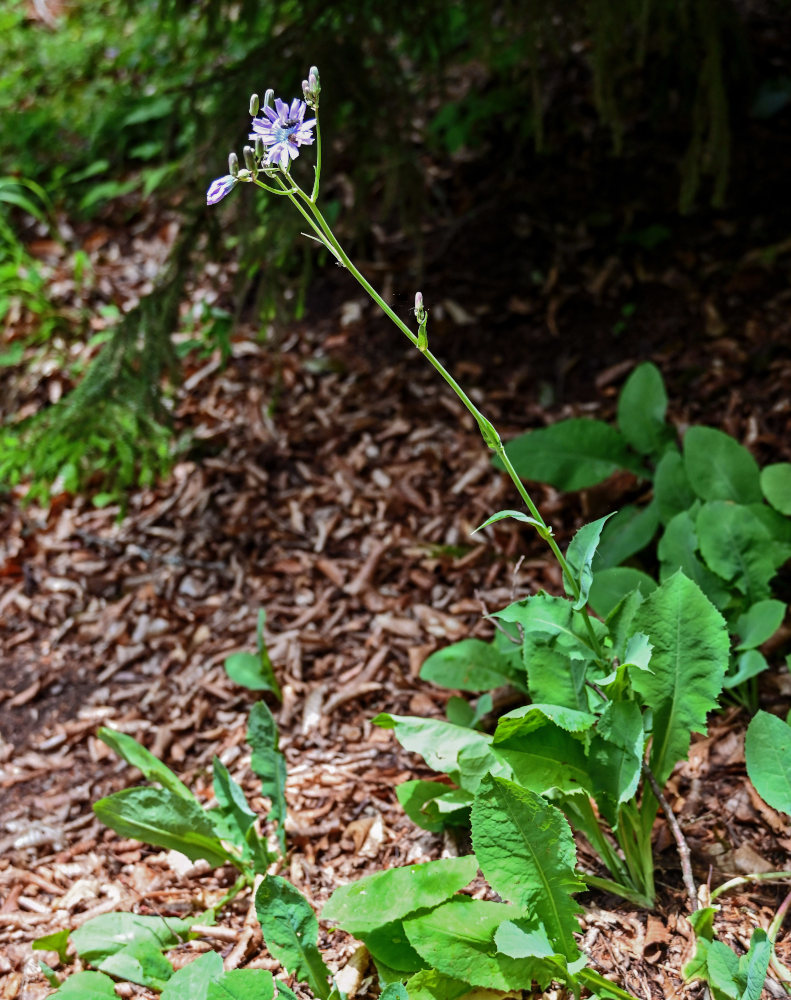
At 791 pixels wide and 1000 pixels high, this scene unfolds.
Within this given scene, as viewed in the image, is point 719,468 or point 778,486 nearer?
point 778,486

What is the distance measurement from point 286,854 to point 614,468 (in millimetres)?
1568

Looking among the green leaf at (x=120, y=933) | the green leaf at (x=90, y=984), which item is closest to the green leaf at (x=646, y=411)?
the green leaf at (x=120, y=933)

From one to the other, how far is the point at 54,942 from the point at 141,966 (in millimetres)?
240

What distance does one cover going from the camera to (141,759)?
240 cm

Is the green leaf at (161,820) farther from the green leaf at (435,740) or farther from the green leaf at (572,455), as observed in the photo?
the green leaf at (572,455)

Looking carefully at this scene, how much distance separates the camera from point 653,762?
6.86 feet

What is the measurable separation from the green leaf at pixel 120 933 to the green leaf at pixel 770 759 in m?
1.39

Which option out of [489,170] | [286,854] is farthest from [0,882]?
[489,170]

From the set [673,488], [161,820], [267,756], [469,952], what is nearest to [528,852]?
[469,952]

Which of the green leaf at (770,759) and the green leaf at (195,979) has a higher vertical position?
the green leaf at (195,979)

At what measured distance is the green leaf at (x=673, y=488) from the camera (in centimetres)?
271

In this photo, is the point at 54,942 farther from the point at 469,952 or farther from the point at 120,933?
the point at 469,952

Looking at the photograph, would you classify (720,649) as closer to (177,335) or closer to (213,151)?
(213,151)

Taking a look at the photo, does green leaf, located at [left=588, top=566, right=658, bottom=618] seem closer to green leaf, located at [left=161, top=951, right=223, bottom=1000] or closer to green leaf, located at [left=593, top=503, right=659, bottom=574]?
green leaf, located at [left=593, top=503, right=659, bottom=574]
